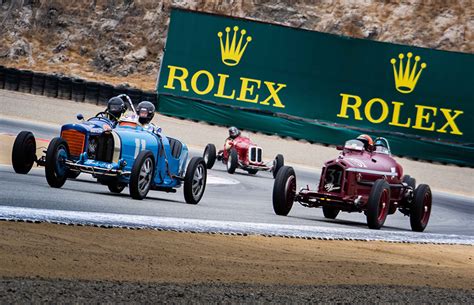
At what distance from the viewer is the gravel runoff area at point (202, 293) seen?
647cm

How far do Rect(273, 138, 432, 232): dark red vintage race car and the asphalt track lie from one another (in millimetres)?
272

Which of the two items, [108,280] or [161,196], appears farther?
[161,196]

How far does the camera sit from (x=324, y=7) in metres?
60.9

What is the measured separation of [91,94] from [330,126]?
1001 centimetres

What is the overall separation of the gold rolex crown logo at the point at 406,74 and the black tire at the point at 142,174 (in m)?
27.2

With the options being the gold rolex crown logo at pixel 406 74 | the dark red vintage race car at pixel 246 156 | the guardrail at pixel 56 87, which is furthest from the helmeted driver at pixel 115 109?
the guardrail at pixel 56 87

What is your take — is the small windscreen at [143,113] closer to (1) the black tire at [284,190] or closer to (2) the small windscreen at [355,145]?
(1) the black tire at [284,190]

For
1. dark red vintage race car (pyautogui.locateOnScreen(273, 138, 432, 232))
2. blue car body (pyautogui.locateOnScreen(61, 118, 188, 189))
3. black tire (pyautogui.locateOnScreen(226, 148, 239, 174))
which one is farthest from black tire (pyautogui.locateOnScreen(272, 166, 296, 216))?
black tire (pyautogui.locateOnScreen(226, 148, 239, 174))

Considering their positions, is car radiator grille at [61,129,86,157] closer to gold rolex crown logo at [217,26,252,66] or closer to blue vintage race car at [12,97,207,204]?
blue vintage race car at [12,97,207,204]

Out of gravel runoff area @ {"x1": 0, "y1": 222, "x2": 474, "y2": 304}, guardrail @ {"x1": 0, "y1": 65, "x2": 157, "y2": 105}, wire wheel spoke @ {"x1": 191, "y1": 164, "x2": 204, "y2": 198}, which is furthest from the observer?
guardrail @ {"x1": 0, "y1": 65, "x2": 157, "y2": 105}

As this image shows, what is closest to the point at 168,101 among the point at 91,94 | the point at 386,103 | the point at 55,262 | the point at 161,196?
the point at 91,94

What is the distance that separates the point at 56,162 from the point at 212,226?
3.07 metres

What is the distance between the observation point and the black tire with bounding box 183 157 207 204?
1564 cm

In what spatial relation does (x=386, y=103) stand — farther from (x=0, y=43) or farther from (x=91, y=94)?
(x=0, y=43)
